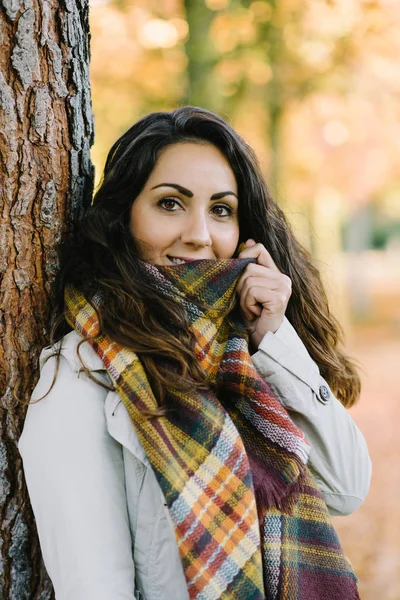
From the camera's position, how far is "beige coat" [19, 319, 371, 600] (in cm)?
148

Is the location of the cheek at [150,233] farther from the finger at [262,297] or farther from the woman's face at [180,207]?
the finger at [262,297]

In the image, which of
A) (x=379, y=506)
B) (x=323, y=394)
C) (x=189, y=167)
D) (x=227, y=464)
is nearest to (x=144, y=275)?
(x=189, y=167)

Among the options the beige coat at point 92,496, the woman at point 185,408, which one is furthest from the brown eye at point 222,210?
the beige coat at point 92,496

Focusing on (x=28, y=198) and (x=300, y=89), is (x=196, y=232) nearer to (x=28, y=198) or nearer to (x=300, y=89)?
(x=28, y=198)

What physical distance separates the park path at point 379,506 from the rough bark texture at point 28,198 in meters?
1.36

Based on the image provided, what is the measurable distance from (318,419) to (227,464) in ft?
1.44

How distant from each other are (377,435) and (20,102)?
6.07 meters

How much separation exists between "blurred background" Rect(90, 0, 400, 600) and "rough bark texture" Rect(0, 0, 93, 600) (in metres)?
2.89

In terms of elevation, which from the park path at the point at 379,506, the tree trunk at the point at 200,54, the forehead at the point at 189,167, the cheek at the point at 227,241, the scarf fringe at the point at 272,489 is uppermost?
the tree trunk at the point at 200,54

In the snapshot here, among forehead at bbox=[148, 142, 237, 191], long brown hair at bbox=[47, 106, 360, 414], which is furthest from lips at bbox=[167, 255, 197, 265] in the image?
forehead at bbox=[148, 142, 237, 191]

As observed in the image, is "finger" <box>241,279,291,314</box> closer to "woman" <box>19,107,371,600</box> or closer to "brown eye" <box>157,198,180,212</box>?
"woman" <box>19,107,371,600</box>

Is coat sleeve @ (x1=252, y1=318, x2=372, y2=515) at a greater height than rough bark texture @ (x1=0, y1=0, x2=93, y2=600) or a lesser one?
lesser

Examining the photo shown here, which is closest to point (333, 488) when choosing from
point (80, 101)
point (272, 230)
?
point (272, 230)

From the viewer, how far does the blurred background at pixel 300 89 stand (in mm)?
5680
